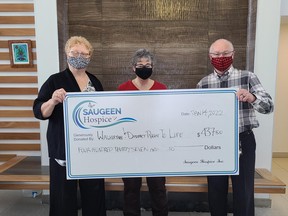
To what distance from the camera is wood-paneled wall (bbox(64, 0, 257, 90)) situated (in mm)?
2660

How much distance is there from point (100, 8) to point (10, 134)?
1825 millimetres

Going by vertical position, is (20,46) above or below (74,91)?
above

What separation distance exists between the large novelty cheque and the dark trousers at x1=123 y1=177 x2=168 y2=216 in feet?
0.93

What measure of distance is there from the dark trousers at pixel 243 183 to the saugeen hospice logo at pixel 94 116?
78 centimetres

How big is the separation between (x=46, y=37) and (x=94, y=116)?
133 cm

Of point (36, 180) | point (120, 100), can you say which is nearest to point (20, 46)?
point (36, 180)

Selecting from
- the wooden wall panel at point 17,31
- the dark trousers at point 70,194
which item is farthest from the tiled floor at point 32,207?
the wooden wall panel at point 17,31

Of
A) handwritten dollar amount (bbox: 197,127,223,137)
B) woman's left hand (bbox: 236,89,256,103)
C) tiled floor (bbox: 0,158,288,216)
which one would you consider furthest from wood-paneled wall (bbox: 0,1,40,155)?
woman's left hand (bbox: 236,89,256,103)

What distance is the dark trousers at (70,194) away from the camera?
1.80 meters

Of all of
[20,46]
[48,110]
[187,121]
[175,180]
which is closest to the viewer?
[48,110]

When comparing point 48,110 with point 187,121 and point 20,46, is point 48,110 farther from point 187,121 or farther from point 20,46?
point 20,46

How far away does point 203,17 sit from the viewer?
2676 mm

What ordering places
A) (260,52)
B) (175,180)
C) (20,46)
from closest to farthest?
(175,180), (260,52), (20,46)

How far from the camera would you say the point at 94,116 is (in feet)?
5.74
